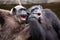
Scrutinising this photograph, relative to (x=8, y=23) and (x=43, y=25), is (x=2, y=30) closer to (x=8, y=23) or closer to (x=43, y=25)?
(x=8, y=23)

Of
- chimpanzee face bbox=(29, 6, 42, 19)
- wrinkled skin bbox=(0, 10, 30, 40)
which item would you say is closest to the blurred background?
wrinkled skin bbox=(0, 10, 30, 40)

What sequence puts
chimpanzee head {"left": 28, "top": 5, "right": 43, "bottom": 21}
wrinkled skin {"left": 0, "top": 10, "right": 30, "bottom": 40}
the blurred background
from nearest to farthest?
chimpanzee head {"left": 28, "top": 5, "right": 43, "bottom": 21} < wrinkled skin {"left": 0, "top": 10, "right": 30, "bottom": 40} < the blurred background

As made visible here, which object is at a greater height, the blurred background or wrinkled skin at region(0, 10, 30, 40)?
the blurred background

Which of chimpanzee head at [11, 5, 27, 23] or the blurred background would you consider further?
the blurred background

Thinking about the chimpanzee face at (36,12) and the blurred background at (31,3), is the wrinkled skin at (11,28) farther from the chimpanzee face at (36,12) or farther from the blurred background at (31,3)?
the blurred background at (31,3)

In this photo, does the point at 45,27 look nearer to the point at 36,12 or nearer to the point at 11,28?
the point at 36,12

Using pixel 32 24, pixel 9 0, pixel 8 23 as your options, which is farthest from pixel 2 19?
pixel 9 0

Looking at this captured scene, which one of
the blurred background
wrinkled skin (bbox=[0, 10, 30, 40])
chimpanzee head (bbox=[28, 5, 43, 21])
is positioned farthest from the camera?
the blurred background

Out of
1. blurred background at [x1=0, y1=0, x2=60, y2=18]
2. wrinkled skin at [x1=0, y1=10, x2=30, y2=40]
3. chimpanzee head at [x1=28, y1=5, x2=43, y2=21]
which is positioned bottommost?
wrinkled skin at [x1=0, y1=10, x2=30, y2=40]

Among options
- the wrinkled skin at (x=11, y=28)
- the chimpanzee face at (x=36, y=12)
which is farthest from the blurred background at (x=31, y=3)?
the chimpanzee face at (x=36, y=12)

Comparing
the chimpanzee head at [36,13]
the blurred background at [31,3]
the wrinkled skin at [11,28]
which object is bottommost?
the wrinkled skin at [11,28]

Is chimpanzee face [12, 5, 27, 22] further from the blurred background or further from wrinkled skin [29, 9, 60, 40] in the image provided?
the blurred background

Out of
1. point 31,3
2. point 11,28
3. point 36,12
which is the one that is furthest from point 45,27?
point 31,3

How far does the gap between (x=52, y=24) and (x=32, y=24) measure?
205 millimetres
